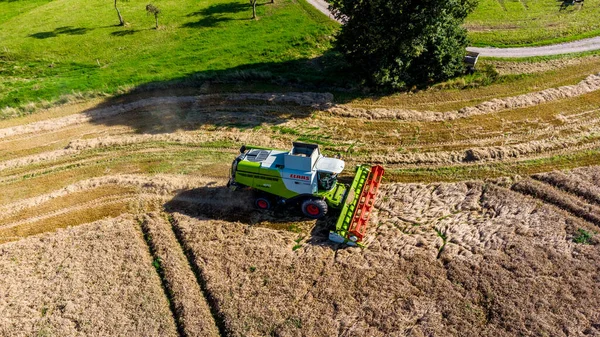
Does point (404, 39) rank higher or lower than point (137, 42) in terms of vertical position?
higher

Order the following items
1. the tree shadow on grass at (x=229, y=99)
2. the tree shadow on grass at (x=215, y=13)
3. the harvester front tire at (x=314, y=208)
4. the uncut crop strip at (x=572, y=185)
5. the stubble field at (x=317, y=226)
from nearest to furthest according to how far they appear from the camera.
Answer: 1. the stubble field at (x=317, y=226)
2. the harvester front tire at (x=314, y=208)
3. the uncut crop strip at (x=572, y=185)
4. the tree shadow on grass at (x=229, y=99)
5. the tree shadow on grass at (x=215, y=13)

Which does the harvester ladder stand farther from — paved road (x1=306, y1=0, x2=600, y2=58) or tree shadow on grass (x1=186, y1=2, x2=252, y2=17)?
tree shadow on grass (x1=186, y1=2, x2=252, y2=17)

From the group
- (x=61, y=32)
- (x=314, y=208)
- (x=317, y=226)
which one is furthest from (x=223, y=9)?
→ (x=317, y=226)

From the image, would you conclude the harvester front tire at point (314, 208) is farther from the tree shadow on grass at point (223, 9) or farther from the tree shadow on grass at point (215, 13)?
the tree shadow on grass at point (223, 9)

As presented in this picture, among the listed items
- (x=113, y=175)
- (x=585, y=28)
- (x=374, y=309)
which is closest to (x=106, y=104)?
(x=113, y=175)

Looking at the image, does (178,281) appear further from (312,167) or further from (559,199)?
(559,199)

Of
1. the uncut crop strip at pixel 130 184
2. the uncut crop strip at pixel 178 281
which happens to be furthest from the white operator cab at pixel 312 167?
the uncut crop strip at pixel 178 281
